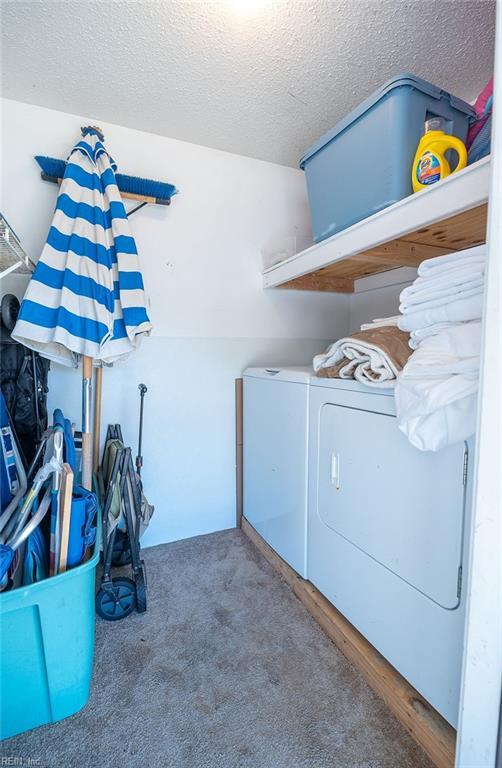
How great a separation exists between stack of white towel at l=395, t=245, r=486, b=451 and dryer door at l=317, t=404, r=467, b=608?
0.12 metres

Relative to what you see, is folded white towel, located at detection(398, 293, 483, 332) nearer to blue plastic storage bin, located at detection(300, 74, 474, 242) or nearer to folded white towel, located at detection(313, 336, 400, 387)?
folded white towel, located at detection(313, 336, 400, 387)

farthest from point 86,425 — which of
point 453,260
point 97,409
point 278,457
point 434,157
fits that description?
point 434,157

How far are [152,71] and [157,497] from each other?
216 centimetres

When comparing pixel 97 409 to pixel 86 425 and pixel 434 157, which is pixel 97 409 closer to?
pixel 86 425

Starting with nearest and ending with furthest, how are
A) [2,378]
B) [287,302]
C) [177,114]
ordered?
1. [2,378]
2. [177,114]
3. [287,302]

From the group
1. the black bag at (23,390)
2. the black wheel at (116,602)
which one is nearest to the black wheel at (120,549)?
the black wheel at (116,602)

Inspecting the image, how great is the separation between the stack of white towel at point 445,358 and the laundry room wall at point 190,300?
135cm

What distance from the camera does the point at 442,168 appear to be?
3.54ft

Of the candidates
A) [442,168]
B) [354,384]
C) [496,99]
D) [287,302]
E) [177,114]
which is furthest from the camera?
[287,302]

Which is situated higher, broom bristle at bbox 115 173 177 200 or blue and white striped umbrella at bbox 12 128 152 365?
broom bristle at bbox 115 173 177 200

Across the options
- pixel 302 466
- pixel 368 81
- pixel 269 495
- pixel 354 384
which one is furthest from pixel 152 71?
pixel 269 495

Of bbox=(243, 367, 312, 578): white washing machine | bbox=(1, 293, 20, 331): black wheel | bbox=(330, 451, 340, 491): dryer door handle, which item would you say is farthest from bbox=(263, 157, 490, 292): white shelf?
bbox=(1, 293, 20, 331): black wheel

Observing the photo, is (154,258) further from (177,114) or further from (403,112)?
(403,112)

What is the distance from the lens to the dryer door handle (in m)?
1.35
